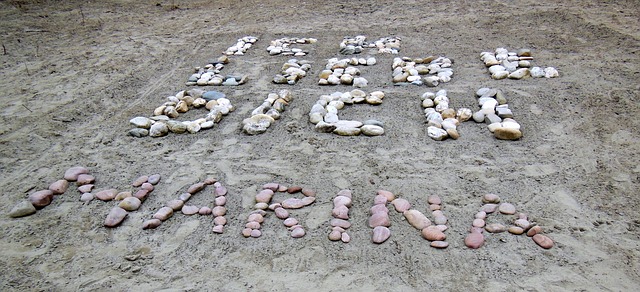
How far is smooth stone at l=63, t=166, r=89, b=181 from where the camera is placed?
10.0 ft

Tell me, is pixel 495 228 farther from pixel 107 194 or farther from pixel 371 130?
pixel 107 194

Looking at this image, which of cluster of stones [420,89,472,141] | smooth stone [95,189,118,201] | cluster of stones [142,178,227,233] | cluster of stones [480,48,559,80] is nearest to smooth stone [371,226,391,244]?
cluster of stones [142,178,227,233]

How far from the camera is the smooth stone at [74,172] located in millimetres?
3057

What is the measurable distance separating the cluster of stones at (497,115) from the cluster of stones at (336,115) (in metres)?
0.86

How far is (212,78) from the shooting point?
476 cm

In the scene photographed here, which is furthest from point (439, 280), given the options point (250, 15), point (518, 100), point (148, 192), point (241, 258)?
point (250, 15)

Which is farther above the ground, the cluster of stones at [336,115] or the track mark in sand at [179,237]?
the track mark in sand at [179,237]

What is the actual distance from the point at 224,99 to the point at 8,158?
178cm

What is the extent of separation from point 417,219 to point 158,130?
230 cm

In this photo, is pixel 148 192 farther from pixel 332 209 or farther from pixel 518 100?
pixel 518 100

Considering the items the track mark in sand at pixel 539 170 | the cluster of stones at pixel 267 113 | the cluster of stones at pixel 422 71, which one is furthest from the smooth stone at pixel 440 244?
the cluster of stones at pixel 422 71

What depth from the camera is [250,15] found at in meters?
7.30

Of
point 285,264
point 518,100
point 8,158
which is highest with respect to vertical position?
point 8,158

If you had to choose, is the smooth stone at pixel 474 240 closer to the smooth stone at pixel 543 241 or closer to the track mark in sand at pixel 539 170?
the smooth stone at pixel 543 241
